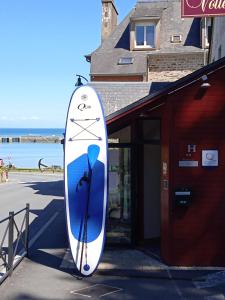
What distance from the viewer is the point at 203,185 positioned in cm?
874

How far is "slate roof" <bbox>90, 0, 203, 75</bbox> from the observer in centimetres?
3030

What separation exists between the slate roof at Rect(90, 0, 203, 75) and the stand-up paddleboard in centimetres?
2123

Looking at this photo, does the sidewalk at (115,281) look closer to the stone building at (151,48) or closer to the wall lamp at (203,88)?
the wall lamp at (203,88)

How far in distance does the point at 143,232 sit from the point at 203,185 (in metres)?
2.54

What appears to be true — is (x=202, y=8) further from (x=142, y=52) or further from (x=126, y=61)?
(x=142, y=52)

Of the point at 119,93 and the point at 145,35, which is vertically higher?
the point at 145,35

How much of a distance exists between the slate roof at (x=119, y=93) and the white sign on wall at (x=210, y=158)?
17.1 ft

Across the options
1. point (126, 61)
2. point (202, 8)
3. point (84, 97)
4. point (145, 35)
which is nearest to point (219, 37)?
point (202, 8)

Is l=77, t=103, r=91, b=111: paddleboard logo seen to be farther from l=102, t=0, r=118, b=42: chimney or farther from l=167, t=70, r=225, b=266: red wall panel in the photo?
l=102, t=0, r=118, b=42: chimney

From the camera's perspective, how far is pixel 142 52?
31.0m

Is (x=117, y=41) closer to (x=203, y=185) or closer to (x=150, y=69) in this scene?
(x=150, y=69)

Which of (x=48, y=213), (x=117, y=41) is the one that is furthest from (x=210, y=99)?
(x=117, y=41)

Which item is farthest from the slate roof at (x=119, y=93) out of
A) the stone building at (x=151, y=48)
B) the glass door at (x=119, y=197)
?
the stone building at (x=151, y=48)

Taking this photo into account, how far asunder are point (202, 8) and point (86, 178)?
143 inches
